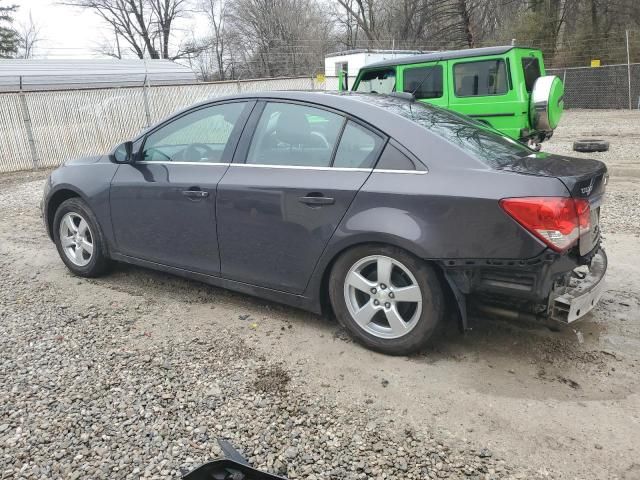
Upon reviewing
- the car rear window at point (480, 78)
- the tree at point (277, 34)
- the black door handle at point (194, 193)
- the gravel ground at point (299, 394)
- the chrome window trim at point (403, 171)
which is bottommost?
the gravel ground at point (299, 394)

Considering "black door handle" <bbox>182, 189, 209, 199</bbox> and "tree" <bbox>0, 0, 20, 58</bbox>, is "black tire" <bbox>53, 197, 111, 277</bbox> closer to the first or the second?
"black door handle" <bbox>182, 189, 209, 199</bbox>

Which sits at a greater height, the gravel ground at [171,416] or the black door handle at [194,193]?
the black door handle at [194,193]

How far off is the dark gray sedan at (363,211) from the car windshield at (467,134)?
0.7 inches

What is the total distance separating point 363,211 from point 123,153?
7.32 ft

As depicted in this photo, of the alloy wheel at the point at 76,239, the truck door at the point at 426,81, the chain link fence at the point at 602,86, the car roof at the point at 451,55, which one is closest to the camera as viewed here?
the alloy wheel at the point at 76,239

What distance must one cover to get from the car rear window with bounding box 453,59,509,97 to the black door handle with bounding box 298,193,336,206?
627 centimetres

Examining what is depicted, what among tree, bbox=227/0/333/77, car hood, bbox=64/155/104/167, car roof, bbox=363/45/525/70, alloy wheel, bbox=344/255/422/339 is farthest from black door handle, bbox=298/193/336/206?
tree, bbox=227/0/333/77

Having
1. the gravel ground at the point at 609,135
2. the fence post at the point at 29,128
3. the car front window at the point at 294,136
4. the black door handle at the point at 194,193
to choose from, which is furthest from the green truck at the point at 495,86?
the fence post at the point at 29,128

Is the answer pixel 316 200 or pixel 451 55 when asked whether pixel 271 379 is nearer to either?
pixel 316 200

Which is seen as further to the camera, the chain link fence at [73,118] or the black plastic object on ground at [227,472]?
the chain link fence at [73,118]

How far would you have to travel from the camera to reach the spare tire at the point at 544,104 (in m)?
7.91

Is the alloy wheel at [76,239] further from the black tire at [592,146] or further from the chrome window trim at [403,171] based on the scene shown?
the black tire at [592,146]

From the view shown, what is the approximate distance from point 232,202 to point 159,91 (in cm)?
1272

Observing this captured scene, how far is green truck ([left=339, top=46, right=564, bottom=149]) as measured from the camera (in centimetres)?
812
